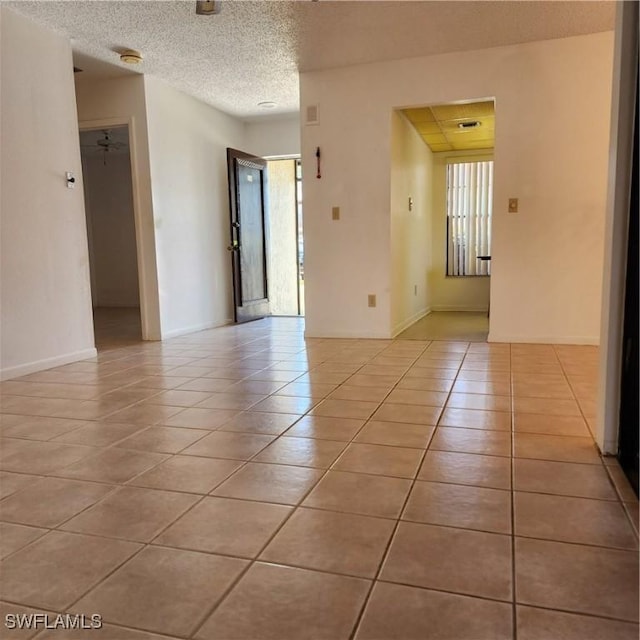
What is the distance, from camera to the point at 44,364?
11.6ft

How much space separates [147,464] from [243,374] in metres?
1.46

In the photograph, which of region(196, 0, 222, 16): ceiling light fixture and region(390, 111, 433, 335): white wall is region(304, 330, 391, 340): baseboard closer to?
region(390, 111, 433, 335): white wall

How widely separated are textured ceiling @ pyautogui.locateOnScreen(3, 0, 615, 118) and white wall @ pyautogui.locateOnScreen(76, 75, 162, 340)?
6.7 inches

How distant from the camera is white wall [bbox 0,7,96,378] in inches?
128

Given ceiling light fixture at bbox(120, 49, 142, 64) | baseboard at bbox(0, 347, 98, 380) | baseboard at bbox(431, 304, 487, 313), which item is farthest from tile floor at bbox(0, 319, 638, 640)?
baseboard at bbox(431, 304, 487, 313)

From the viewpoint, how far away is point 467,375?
308 centimetres

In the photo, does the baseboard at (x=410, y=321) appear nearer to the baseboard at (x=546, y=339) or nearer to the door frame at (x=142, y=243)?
the baseboard at (x=546, y=339)

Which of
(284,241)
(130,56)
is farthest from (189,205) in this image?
(284,241)

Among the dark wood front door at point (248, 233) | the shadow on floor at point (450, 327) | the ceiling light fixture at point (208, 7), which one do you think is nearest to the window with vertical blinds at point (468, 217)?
the shadow on floor at point (450, 327)

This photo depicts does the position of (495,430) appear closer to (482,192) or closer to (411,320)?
(411,320)

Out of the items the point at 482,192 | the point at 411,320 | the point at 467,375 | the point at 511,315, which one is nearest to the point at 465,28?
the point at 511,315

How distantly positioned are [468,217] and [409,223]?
1.94 meters

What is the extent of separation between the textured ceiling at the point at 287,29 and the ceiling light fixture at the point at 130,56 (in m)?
0.06

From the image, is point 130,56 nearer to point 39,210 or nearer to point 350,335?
point 39,210
